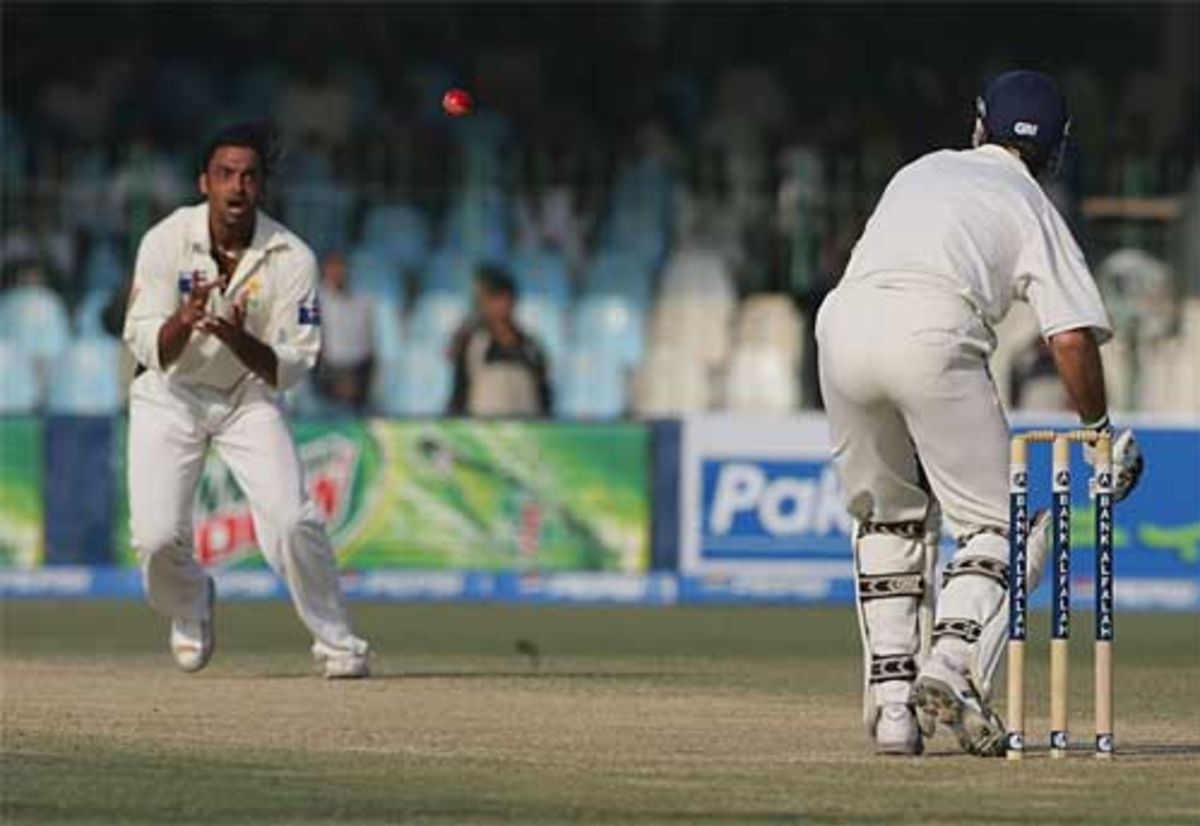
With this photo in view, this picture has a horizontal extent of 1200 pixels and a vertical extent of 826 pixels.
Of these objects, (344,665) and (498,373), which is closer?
(344,665)

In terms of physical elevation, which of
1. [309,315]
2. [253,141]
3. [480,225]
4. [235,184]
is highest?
[480,225]

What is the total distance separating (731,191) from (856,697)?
10.7 metres

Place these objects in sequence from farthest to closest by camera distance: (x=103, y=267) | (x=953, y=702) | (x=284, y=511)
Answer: (x=103, y=267), (x=284, y=511), (x=953, y=702)

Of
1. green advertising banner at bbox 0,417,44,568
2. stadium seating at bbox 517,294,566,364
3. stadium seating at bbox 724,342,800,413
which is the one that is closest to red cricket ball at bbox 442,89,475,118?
green advertising banner at bbox 0,417,44,568

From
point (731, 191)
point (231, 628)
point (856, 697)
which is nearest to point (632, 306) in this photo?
point (731, 191)

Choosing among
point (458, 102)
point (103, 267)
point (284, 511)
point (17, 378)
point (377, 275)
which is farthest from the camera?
point (377, 275)

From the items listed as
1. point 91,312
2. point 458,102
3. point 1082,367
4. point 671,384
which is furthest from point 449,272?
point 1082,367

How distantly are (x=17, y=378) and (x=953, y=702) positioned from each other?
1282 centimetres

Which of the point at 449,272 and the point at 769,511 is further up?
the point at 449,272

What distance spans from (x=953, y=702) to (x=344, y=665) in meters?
3.87

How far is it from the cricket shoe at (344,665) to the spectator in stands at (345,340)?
26.5ft

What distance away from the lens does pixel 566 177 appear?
22.1 meters

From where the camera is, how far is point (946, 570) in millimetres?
9133

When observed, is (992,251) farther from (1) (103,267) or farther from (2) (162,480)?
(1) (103,267)
